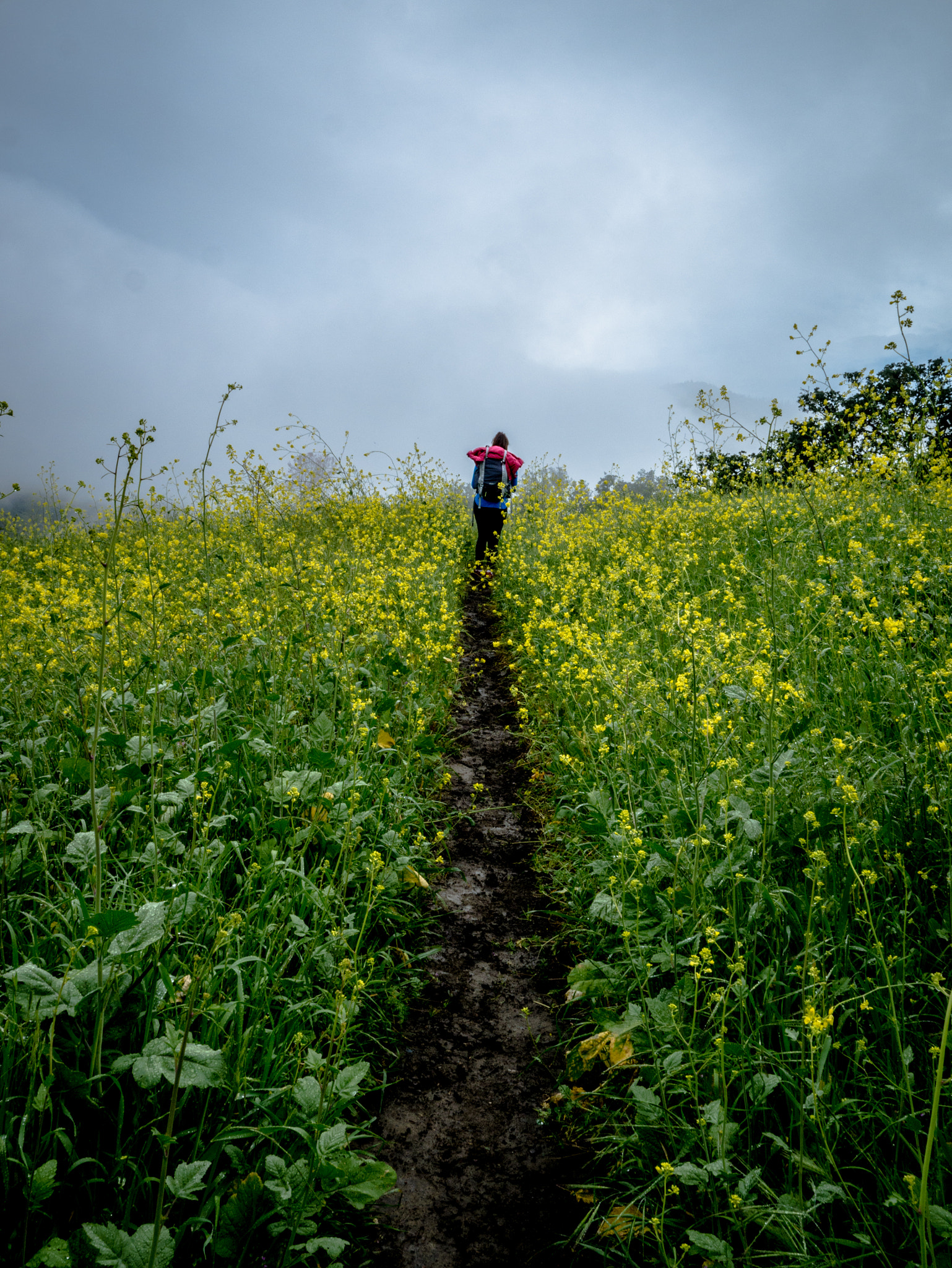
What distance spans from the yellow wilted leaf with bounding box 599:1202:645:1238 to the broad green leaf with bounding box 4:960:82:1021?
4.85ft

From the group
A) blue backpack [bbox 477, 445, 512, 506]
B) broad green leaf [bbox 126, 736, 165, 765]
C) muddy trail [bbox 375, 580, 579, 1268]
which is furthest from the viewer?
blue backpack [bbox 477, 445, 512, 506]

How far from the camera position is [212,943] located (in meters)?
2.19

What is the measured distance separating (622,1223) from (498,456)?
10.3 m

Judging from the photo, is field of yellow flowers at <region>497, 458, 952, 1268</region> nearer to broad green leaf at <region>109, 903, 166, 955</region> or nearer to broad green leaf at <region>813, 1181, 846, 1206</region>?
broad green leaf at <region>813, 1181, 846, 1206</region>

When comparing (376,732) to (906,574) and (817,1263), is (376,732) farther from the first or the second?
(906,574)

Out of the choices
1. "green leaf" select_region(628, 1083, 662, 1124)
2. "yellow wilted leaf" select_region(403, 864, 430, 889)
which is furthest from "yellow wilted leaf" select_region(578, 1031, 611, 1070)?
"yellow wilted leaf" select_region(403, 864, 430, 889)

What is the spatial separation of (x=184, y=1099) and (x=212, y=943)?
0.59 meters

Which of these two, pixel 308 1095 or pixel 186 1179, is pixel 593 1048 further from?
pixel 186 1179

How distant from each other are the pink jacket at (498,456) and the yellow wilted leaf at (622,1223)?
33.2 feet

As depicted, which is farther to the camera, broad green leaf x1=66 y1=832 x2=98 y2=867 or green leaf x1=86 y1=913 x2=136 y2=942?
broad green leaf x1=66 y1=832 x2=98 y2=867

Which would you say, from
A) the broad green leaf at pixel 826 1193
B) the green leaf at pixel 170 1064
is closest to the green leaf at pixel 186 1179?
the green leaf at pixel 170 1064

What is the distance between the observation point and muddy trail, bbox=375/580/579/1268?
1740 mm

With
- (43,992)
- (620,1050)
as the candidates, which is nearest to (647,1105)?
(620,1050)

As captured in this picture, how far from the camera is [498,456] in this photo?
10852 mm
